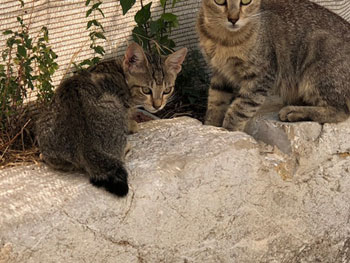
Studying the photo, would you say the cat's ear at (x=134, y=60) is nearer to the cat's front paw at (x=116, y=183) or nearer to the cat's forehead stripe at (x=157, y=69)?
the cat's forehead stripe at (x=157, y=69)

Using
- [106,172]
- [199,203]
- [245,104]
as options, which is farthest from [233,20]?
[106,172]

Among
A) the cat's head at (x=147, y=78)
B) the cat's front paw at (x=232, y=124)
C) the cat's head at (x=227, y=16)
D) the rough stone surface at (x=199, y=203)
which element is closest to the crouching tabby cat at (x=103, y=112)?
the cat's head at (x=147, y=78)

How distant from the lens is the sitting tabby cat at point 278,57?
11.5ft

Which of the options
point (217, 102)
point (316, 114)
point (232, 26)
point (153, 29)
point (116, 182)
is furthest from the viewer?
point (153, 29)

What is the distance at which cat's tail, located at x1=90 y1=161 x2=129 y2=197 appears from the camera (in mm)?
2680

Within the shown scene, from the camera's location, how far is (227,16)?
11.2 ft

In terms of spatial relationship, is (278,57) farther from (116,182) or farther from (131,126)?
(116,182)

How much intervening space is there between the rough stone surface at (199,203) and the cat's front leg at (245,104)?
0.40ft

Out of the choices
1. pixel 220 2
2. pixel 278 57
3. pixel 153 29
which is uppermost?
pixel 220 2

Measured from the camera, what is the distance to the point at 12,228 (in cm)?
248

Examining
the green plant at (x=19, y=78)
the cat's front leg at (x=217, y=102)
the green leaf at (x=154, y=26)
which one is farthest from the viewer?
the green leaf at (x=154, y=26)

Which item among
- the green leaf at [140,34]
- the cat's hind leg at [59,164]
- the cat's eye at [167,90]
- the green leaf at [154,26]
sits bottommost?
the cat's hind leg at [59,164]

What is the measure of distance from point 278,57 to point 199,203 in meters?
1.25

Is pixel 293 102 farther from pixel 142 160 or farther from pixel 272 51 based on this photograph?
pixel 142 160
